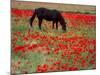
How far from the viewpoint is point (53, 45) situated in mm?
2586

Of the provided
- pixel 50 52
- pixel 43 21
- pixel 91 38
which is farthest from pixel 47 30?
pixel 91 38

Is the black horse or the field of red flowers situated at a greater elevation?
the black horse

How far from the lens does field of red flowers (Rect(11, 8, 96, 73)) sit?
243cm

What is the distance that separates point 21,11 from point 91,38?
1.09m

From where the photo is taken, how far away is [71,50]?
268 cm

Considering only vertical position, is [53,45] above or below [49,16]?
below

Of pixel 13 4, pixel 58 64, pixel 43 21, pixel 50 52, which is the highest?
pixel 13 4

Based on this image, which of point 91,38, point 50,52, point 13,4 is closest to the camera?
point 13,4

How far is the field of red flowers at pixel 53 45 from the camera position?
2428mm

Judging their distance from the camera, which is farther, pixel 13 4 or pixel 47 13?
pixel 47 13

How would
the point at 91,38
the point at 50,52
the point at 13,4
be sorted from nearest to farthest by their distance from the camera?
the point at 13,4, the point at 50,52, the point at 91,38

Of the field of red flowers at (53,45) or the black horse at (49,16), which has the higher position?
the black horse at (49,16)

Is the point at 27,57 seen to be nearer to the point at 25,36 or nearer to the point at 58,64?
the point at 25,36

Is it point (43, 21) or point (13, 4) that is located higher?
point (13, 4)
